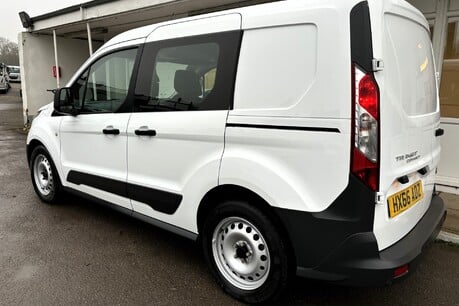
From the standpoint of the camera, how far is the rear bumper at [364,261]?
2.04 m

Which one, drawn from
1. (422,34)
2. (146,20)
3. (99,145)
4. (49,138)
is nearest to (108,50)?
(99,145)

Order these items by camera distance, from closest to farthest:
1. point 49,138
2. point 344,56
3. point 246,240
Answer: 1. point 344,56
2. point 246,240
3. point 49,138

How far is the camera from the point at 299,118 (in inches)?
84.5

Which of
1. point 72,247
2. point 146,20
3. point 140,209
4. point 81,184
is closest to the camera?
point 140,209

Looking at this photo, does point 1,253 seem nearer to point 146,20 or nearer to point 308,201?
point 308,201

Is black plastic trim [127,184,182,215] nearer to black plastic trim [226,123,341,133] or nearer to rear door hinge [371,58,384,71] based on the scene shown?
black plastic trim [226,123,341,133]

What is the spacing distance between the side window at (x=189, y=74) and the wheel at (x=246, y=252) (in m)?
0.76

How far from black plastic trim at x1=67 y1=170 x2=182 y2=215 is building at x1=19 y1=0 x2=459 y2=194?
3653 millimetres

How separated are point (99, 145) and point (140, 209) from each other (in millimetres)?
778

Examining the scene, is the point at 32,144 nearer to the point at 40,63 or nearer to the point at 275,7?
the point at 275,7

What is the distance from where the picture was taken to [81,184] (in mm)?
3902

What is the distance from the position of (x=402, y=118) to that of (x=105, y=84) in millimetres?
2686

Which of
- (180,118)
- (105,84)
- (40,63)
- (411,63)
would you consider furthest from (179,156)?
(40,63)

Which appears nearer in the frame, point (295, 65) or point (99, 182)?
point (295, 65)
